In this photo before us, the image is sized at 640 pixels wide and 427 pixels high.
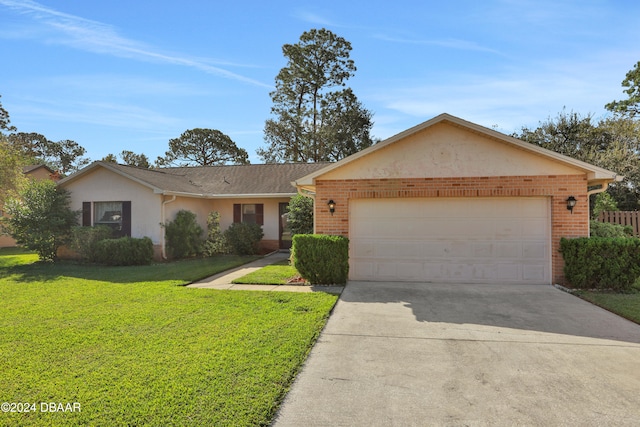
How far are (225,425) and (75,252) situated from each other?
1388 cm

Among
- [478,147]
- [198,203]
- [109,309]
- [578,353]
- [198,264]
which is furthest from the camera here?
A: [198,203]

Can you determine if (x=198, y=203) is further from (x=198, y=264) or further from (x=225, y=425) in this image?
(x=225, y=425)

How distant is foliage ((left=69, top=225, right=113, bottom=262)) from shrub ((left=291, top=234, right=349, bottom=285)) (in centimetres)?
875

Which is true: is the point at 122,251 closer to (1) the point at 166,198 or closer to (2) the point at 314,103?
(1) the point at 166,198

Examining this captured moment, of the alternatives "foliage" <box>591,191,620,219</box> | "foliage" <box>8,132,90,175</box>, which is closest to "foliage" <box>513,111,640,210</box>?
"foliage" <box>591,191,620,219</box>

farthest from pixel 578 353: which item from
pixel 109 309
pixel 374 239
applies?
pixel 109 309

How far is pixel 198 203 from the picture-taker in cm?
1512

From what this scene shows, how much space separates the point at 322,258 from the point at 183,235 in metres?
7.81

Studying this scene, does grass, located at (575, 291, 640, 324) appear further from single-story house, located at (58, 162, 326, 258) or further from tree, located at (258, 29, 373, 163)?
tree, located at (258, 29, 373, 163)

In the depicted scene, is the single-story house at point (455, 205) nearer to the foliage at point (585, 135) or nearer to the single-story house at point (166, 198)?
the single-story house at point (166, 198)

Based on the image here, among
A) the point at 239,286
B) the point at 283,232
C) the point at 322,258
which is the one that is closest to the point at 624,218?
the point at 322,258

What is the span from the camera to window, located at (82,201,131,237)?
42.4 ft

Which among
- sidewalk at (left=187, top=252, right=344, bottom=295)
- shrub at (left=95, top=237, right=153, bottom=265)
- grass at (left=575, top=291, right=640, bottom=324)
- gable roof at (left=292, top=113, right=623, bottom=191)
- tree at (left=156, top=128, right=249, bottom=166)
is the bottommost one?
sidewalk at (left=187, top=252, right=344, bottom=295)

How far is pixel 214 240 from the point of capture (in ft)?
48.4
